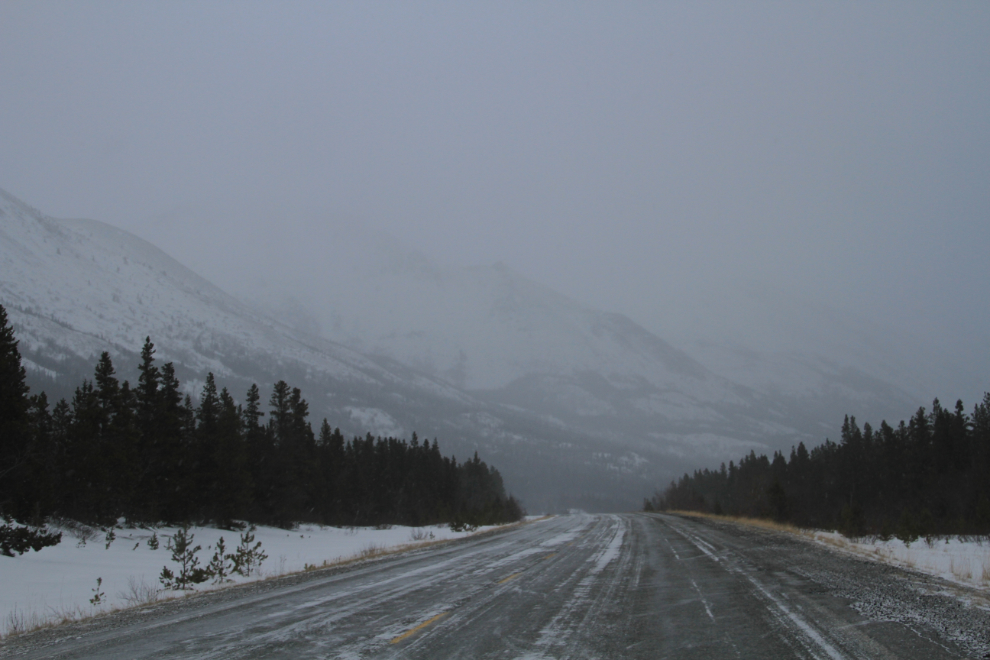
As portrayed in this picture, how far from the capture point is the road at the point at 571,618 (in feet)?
22.9

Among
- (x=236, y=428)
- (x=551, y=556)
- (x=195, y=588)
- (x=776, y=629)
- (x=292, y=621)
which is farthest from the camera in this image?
(x=236, y=428)

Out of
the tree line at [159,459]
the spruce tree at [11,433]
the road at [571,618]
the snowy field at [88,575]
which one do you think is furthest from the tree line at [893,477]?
the spruce tree at [11,433]

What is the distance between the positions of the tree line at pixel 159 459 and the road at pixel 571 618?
17.7 metres

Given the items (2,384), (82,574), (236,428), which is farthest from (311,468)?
(82,574)

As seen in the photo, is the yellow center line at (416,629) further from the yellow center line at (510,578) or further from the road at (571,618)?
the yellow center line at (510,578)

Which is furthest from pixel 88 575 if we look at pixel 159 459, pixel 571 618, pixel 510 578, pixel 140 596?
pixel 159 459

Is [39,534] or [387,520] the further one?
[387,520]

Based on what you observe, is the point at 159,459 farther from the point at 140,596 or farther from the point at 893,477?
the point at 893,477

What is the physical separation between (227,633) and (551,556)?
35.1ft

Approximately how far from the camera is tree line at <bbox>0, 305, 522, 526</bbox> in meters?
25.3

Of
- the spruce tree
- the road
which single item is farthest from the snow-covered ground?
the spruce tree

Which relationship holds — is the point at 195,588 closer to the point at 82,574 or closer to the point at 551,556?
the point at 82,574

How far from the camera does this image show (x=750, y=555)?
1602cm

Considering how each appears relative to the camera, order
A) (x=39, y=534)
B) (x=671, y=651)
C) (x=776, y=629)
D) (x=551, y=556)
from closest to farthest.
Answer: (x=671, y=651)
(x=776, y=629)
(x=551, y=556)
(x=39, y=534)
